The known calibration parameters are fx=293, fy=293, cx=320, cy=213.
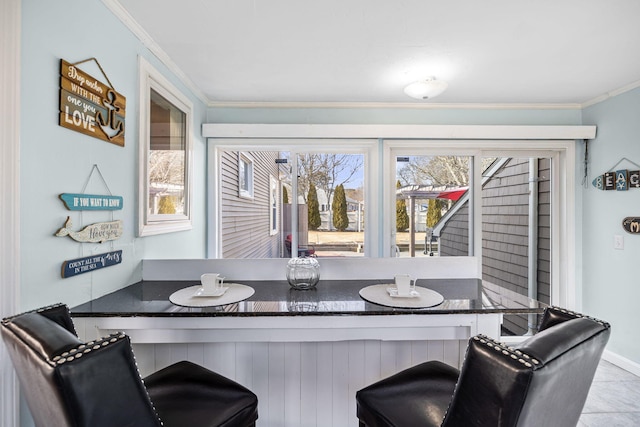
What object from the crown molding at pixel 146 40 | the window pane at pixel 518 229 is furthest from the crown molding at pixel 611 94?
the crown molding at pixel 146 40

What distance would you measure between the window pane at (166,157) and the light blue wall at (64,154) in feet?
0.67

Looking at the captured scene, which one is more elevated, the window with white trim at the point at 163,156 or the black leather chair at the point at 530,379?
the window with white trim at the point at 163,156

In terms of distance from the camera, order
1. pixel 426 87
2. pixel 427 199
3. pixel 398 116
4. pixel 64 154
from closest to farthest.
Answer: pixel 64 154
pixel 426 87
pixel 398 116
pixel 427 199

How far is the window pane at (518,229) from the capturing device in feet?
9.96

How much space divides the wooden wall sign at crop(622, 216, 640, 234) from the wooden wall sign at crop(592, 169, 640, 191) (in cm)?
25

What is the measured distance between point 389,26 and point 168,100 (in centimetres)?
155

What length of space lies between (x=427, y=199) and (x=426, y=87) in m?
1.15

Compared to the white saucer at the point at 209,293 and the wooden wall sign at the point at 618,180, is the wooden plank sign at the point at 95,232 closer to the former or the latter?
the white saucer at the point at 209,293

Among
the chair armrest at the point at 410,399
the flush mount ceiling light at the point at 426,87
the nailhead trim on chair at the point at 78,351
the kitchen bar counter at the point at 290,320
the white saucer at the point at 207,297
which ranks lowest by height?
the chair armrest at the point at 410,399

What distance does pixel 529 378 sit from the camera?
1.87ft

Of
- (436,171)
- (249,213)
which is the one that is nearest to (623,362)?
(436,171)

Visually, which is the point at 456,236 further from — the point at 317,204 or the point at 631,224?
the point at 317,204

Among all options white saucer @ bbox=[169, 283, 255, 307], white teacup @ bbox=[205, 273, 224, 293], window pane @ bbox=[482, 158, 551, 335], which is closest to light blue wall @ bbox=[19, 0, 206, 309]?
white saucer @ bbox=[169, 283, 255, 307]

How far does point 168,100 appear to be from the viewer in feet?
6.81
